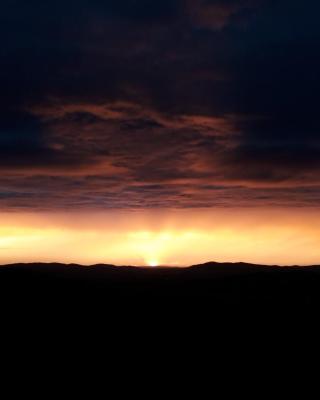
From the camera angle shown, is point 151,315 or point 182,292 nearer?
point 151,315

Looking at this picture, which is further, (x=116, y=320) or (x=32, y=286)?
(x=32, y=286)

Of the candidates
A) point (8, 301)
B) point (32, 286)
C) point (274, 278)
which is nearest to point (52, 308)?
point (8, 301)

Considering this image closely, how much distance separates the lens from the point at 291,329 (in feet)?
103

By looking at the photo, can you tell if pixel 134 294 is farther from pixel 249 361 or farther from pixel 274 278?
pixel 274 278

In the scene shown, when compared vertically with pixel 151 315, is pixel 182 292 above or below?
above

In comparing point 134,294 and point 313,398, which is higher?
point 134,294

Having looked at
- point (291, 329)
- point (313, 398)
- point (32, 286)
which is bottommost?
point (313, 398)

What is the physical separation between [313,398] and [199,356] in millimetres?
6567

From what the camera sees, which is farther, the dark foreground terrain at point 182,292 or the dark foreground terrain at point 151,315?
the dark foreground terrain at point 182,292

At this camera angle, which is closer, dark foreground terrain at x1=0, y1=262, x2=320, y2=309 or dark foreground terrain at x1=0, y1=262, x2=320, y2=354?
dark foreground terrain at x1=0, y1=262, x2=320, y2=354

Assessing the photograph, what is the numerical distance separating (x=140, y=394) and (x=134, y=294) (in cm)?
2110

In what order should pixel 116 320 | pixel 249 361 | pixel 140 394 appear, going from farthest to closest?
pixel 116 320 < pixel 249 361 < pixel 140 394

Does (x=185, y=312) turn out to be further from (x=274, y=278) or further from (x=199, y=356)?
(x=274, y=278)

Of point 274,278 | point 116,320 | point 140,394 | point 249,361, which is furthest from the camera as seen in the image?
point 274,278
